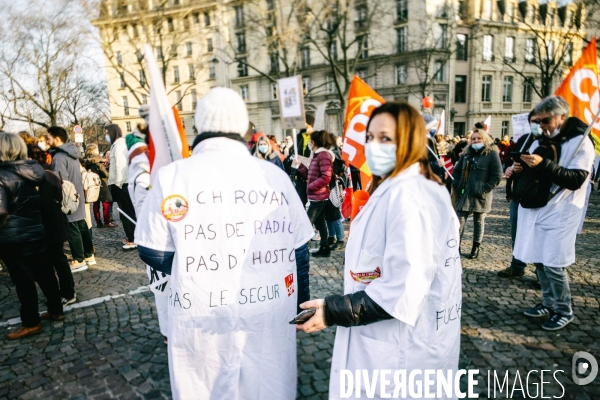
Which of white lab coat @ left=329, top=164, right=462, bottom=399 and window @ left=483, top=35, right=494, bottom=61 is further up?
window @ left=483, top=35, right=494, bottom=61

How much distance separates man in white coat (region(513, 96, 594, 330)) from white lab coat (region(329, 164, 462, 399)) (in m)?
2.31

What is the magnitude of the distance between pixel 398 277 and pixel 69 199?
524 centimetres

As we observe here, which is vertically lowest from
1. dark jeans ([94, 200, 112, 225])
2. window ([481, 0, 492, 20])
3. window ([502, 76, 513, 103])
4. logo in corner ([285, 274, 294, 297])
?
dark jeans ([94, 200, 112, 225])

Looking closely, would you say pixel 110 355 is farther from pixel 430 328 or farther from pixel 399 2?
pixel 399 2

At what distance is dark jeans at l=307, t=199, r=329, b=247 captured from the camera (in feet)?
19.6

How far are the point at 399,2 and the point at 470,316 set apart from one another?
126 feet

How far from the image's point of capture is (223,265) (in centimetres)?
184

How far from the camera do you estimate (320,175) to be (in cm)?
586

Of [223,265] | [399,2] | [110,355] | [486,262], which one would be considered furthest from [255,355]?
[399,2]

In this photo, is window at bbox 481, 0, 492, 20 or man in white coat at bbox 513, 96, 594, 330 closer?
man in white coat at bbox 513, 96, 594, 330

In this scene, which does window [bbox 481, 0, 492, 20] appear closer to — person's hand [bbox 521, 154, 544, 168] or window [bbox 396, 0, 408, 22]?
window [bbox 396, 0, 408, 22]

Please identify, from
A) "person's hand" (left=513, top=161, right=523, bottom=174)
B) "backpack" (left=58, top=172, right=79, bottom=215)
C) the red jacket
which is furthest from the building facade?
"person's hand" (left=513, top=161, right=523, bottom=174)

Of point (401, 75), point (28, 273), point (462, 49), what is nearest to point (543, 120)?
point (28, 273)

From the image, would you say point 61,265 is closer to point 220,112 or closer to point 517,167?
point 220,112
